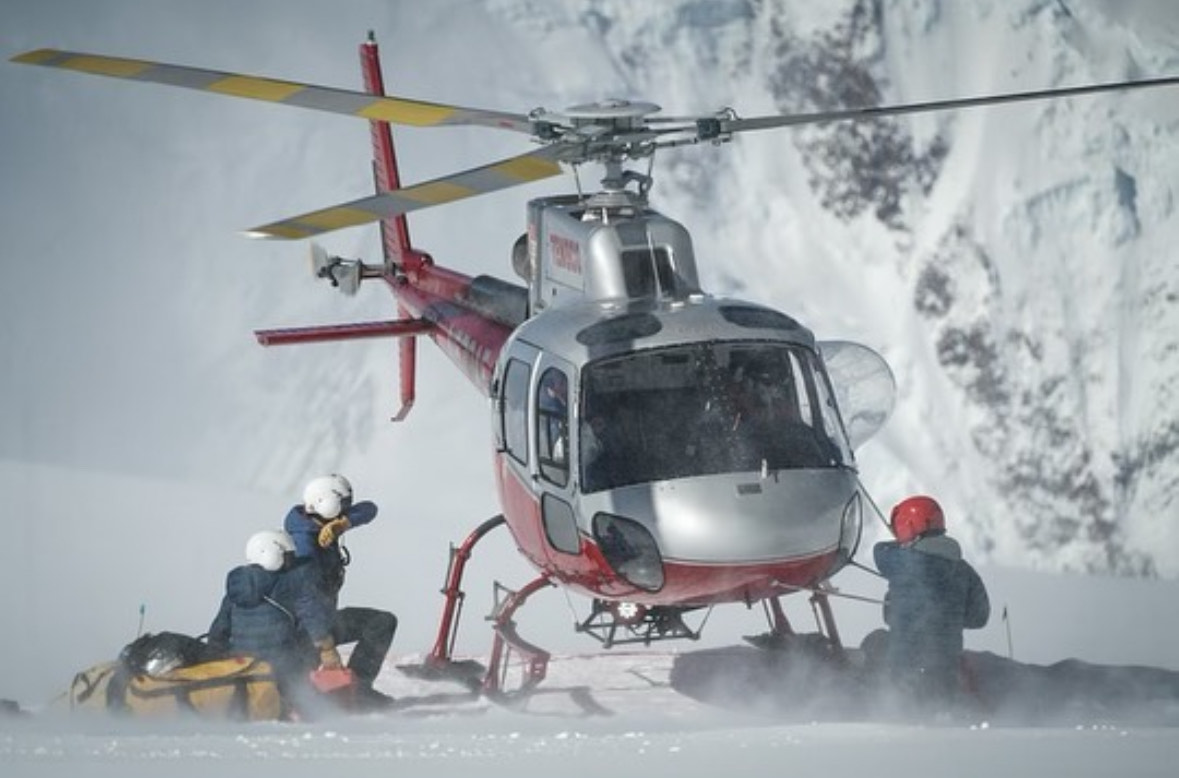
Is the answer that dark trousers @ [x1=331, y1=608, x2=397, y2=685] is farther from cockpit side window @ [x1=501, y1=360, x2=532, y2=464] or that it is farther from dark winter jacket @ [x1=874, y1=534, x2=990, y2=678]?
dark winter jacket @ [x1=874, y1=534, x2=990, y2=678]

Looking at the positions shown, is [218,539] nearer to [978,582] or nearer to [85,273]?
[85,273]

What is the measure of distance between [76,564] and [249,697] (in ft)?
16.7

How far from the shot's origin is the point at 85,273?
58.3ft

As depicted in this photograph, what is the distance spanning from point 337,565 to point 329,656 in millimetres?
640

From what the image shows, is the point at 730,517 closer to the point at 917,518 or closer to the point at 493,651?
the point at 917,518

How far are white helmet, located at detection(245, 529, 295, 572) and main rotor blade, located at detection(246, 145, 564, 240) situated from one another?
148cm

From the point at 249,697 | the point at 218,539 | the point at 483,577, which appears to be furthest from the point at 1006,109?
the point at 249,697

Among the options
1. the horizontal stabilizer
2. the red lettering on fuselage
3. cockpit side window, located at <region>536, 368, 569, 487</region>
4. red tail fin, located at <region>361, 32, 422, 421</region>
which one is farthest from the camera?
red tail fin, located at <region>361, 32, 422, 421</region>

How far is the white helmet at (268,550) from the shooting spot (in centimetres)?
847

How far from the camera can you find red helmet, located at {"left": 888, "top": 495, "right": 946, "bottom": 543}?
7.87 metres

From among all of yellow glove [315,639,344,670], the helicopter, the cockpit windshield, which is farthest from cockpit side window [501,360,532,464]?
yellow glove [315,639,344,670]

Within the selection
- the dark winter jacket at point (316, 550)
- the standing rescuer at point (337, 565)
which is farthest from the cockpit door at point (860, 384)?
the dark winter jacket at point (316, 550)

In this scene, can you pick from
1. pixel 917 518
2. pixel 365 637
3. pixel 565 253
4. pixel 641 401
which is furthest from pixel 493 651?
pixel 917 518

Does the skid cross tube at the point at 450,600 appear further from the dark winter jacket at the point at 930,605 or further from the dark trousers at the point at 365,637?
the dark winter jacket at the point at 930,605
